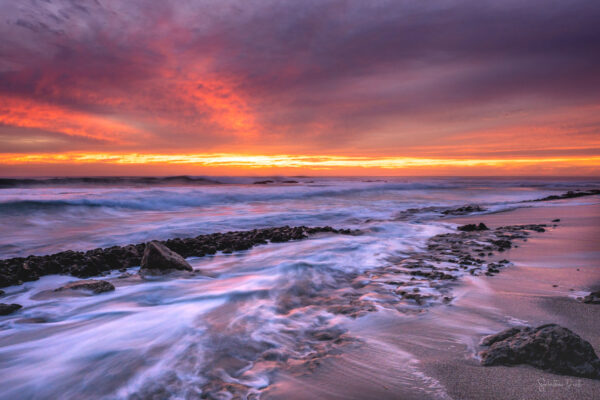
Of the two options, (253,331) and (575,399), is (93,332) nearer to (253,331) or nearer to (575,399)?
(253,331)

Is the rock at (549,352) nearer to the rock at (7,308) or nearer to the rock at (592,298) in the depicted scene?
the rock at (592,298)

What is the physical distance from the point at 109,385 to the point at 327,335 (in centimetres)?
168

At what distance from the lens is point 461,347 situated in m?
2.44

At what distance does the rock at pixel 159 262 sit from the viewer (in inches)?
203

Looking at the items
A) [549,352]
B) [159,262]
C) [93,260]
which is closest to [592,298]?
[549,352]

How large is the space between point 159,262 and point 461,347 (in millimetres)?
4406

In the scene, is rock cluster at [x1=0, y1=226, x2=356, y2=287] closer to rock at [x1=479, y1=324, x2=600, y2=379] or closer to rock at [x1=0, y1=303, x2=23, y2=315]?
rock at [x1=0, y1=303, x2=23, y2=315]

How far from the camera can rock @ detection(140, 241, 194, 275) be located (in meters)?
5.16

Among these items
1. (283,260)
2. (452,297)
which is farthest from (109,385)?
(283,260)

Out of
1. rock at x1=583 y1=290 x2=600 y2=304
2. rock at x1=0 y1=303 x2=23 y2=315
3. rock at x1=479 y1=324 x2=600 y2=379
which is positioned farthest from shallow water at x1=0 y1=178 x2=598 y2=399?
rock at x1=583 y1=290 x2=600 y2=304

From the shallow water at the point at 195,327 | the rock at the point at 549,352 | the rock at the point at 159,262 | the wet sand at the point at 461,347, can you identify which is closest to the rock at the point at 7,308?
the shallow water at the point at 195,327

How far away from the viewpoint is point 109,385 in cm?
237

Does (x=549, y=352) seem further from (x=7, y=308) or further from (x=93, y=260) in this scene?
(x=93, y=260)

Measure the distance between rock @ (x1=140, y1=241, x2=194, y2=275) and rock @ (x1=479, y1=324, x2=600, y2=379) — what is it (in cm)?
443
